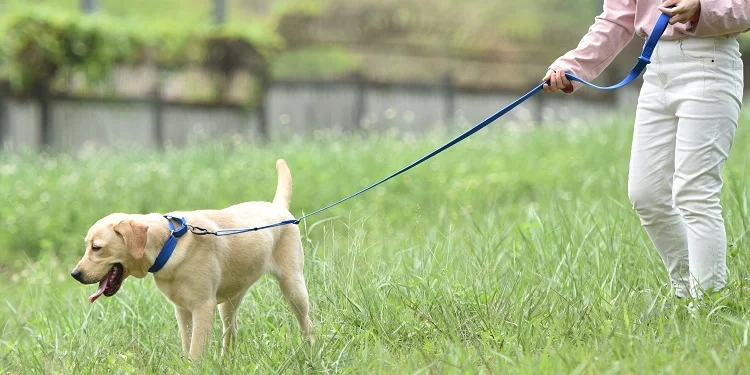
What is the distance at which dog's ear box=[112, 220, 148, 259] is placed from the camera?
3.83 meters

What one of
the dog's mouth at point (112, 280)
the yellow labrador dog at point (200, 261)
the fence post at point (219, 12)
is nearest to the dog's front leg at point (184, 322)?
the yellow labrador dog at point (200, 261)

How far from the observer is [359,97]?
49.8 ft

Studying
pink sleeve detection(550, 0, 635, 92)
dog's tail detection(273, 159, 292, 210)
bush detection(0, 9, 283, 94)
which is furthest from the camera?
bush detection(0, 9, 283, 94)

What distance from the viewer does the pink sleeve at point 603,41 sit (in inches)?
169

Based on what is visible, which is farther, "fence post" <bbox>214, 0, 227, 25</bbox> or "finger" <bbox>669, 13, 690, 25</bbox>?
"fence post" <bbox>214, 0, 227, 25</bbox>

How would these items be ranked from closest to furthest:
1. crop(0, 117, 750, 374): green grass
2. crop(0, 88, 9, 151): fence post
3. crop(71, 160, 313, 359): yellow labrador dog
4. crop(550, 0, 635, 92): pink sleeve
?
1. crop(0, 117, 750, 374): green grass
2. crop(71, 160, 313, 359): yellow labrador dog
3. crop(550, 0, 635, 92): pink sleeve
4. crop(0, 88, 9, 151): fence post

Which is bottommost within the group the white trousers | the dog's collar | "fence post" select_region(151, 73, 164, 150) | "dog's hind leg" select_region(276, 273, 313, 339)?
"fence post" select_region(151, 73, 164, 150)

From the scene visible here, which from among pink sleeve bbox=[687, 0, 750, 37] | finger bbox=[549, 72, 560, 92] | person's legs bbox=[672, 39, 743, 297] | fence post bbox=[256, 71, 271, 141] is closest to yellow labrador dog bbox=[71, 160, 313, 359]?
finger bbox=[549, 72, 560, 92]

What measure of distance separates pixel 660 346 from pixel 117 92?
1111cm

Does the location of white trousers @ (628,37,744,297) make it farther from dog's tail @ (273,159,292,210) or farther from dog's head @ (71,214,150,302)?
dog's head @ (71,214,150,302)

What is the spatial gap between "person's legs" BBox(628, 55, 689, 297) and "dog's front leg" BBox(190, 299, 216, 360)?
1863mm

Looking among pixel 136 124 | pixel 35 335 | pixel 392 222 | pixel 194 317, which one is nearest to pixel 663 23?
pixel 194 317

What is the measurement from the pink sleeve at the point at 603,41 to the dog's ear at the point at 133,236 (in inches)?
75.2

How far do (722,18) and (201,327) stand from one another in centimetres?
240
